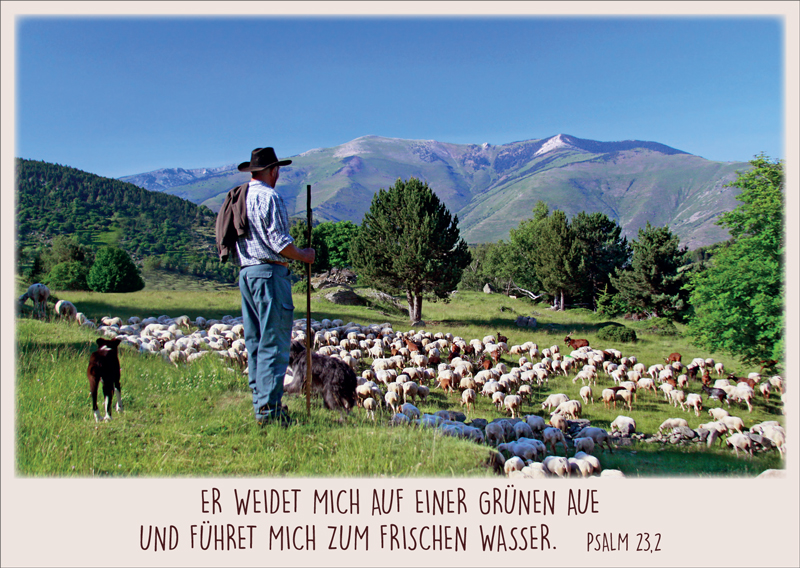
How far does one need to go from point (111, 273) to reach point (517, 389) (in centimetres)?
5390

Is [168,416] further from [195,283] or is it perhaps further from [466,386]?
[195,283]

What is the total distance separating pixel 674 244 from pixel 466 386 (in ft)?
113

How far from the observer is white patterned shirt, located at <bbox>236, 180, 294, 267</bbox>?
16.7 ft

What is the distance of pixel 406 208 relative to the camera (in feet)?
104

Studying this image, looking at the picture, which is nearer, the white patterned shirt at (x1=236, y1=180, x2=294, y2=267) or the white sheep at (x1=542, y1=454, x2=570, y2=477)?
the white patterned shirt at (x1=236, y1=180, x2=294, y2=267)

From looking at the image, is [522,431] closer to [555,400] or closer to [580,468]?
[580,468]

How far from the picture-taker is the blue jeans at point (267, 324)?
17.2 ft

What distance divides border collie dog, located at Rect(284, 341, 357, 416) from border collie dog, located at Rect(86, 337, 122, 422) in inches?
139

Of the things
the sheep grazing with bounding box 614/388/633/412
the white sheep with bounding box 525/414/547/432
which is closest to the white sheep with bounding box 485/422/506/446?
the white sheep with bounding box 525/414/547/432

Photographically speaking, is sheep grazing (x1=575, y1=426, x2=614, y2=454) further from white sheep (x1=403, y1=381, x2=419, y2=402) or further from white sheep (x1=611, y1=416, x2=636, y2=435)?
white sheep (x1=403, y1=381, x2=419, y2=402)

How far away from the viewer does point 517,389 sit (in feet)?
51.5

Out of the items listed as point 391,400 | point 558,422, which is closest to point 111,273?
point 391,400

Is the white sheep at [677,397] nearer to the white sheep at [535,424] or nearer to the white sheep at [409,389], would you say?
the white sheep at [535,424]

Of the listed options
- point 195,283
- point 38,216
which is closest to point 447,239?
point 195,283
